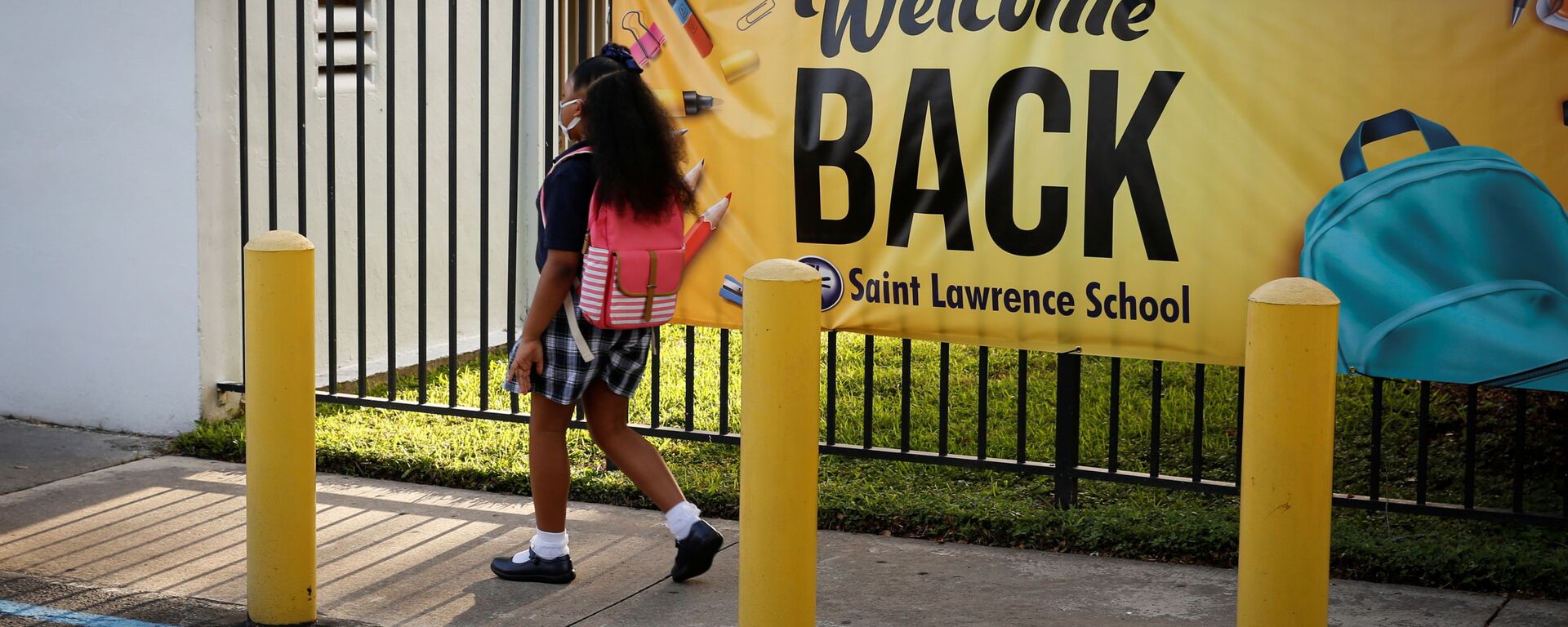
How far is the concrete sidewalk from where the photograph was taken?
14.0 feet

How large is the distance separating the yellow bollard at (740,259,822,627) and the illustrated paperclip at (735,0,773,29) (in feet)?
6.99

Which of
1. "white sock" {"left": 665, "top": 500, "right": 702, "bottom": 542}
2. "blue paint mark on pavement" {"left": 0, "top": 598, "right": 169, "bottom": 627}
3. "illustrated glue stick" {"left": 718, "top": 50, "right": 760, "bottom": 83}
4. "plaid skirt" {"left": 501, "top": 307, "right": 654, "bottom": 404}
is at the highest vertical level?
"illustrated glue stick" {"left": 718, "top": 50, "right": 760, "bottom": 83}

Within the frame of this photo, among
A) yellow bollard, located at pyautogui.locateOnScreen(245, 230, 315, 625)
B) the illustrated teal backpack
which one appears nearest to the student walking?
yellow bollard, located at pyautogui.locateOnScreen(245, 230, 315, 625)

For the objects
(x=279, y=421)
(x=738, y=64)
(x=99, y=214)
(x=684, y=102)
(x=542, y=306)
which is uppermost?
(x=738, y=64)

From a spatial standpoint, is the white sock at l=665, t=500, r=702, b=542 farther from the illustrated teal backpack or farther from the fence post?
the illustrated teal backpack

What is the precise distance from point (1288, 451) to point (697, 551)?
79.1 inches

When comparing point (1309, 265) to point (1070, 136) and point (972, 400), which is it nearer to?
point (1070, 136)

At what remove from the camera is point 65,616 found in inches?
164

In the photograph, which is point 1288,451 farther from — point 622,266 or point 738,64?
point 738,64

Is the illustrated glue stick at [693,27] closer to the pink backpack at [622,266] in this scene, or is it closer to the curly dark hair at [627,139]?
the curly dark hair at [627,139]

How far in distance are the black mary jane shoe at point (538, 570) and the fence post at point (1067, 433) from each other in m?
1.80

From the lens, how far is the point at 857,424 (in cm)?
657

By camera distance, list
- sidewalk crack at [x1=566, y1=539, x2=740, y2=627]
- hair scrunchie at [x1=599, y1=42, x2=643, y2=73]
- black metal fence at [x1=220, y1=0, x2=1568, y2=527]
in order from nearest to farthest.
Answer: sidewalk crack at [x1=566, y1=539, x2=740, y2=627] < hair scrunchie at [x1=599, y1=42, x2=643, y2=73] < black metal fence at [x1=220, y1=0, x2=1568, y2=527]

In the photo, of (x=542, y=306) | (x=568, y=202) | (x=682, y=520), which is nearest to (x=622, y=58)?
(x=568, y=202)
